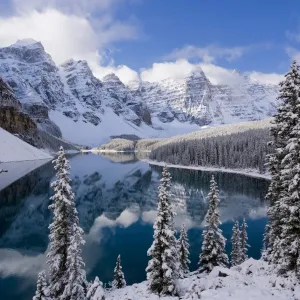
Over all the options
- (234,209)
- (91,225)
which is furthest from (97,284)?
(234,209)

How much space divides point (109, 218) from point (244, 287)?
5456 centimetres

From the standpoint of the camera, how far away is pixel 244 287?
2166 centimetres

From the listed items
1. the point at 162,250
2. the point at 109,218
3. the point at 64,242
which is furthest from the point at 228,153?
the point at 64,242

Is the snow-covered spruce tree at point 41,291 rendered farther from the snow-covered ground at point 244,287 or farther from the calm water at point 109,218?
the calm water at point 109,218

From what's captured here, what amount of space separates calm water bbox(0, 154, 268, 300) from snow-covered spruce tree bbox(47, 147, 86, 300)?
46.5 ft

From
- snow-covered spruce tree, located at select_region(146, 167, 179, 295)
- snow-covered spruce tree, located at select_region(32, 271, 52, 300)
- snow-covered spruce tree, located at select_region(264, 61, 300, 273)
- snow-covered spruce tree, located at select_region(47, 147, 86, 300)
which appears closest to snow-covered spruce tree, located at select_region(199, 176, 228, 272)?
snow-covered spruce tree, located at select_region(264, 61, 300, 273)

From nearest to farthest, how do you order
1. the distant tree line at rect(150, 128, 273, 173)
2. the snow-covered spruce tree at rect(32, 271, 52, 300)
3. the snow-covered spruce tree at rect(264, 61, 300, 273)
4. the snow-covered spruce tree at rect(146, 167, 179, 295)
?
the snow-covered spruce tree at rect(264, 61, 300, 273)
the snow-covered spruce tree at rect(32, 271, 52, 300)
the snow-covered spruce tree at rect(146, 167, 179, 295)
the distant tree line at rect(150, 128, 273, 173)

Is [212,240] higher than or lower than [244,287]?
lower

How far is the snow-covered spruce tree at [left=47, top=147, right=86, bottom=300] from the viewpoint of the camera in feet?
81.3

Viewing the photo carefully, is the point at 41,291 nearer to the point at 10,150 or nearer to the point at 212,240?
the point at 212,240

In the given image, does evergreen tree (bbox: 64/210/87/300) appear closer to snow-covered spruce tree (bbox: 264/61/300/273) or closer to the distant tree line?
snow-covered spruce tree (bbox: 264/61/300/273)

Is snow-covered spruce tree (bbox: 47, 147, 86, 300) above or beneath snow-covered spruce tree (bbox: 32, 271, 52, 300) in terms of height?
above

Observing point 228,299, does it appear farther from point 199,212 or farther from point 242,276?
point 199,212

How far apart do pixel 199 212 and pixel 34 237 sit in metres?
38.3
